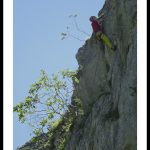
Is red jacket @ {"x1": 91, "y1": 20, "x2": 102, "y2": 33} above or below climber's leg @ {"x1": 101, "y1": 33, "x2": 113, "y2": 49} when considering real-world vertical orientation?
above

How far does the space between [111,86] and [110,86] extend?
52 cm

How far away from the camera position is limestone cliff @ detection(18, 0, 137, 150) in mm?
17277

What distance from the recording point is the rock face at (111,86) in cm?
1727
